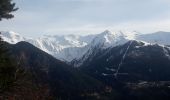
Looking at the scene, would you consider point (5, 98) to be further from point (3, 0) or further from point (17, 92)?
point (3, 0)

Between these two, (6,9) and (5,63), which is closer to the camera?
(5,63)

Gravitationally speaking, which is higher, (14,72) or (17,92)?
(14,72)

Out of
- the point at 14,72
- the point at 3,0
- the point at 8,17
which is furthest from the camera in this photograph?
the point at 8,17

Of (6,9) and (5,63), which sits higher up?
(6,9)

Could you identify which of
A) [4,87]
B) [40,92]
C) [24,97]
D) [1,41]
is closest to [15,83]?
[4,87]

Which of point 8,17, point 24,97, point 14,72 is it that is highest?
point 8,17

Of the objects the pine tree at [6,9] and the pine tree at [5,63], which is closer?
the pine tree at [5,63]

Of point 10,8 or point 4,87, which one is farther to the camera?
point 10,8

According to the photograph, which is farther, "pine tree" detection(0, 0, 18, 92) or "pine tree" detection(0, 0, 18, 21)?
"pine tree" detection(0, 0, 18, 21)

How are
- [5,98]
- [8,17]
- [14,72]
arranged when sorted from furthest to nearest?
[8,17], [5,98], [14,72]

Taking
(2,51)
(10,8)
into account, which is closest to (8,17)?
(10,8)
